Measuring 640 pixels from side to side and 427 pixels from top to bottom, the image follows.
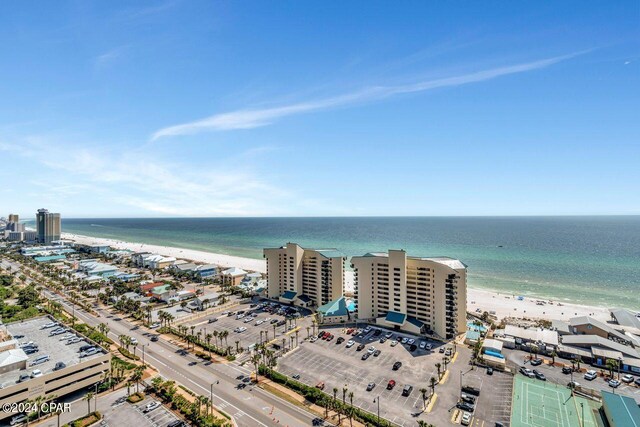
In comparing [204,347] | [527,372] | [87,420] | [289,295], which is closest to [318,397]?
[204,347]

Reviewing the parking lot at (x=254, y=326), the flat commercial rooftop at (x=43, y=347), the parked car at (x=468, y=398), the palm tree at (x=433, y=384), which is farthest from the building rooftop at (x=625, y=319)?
the flat commercial rooftop at (x=43, y=347)

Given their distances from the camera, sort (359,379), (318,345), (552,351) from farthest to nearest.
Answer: (318,345) < (552,351) < (359,379)

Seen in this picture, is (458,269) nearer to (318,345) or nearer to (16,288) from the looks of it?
(318,345)

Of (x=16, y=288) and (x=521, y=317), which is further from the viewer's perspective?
(x=16, y=288)

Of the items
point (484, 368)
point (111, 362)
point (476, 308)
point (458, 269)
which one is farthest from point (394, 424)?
point (476, 308)

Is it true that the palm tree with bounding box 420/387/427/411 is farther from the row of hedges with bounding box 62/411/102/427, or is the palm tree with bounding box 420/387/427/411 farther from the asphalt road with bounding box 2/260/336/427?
the row of hedges with bounding box 62/411/102/427

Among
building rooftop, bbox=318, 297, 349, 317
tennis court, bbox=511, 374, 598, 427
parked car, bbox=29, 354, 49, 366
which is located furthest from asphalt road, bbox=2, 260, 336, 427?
tennis court, bbox=511, 374, 598, 427

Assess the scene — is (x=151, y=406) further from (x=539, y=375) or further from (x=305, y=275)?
(x=539, y=375)

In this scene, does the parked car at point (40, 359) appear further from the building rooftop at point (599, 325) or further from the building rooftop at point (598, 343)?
the building rooftop at point (599, 325)
